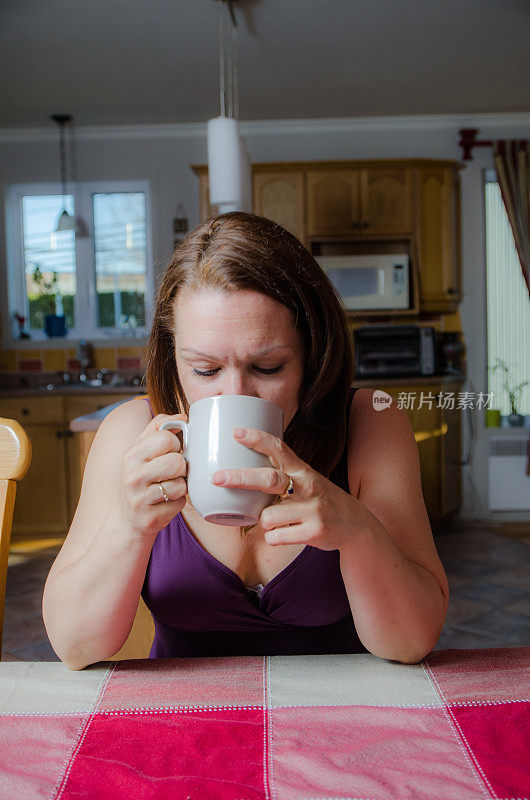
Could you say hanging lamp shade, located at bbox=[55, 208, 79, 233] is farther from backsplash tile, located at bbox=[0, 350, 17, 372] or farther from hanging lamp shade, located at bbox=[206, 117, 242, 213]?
hanging lamp shade, located at bbox=[206, 117, 242, 213]

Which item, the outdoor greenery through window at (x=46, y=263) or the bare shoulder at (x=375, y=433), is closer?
the bare shoulder at (x=375, y=433)

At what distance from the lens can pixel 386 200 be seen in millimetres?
4680

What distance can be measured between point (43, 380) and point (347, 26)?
10.2 ft

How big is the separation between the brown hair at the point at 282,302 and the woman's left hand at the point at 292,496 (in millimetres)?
289

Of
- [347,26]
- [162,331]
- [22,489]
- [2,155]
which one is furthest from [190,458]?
[2,155]

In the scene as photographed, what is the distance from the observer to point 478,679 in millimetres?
736

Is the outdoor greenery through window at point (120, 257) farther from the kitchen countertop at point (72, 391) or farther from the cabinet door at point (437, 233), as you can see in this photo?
the cabinet door at point (437, 233)

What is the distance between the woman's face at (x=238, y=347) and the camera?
2.71 ft

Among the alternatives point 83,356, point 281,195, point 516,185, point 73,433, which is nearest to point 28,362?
point 83,356

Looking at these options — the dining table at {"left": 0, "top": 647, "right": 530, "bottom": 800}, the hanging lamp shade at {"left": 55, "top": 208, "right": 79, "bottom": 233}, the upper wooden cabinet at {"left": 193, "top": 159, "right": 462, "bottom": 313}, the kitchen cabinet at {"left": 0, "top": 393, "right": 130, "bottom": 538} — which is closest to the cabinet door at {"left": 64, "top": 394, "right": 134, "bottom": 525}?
the kitchen cabinet at {"left": 0, "top": 393, "right": 130, "bottom": 538}

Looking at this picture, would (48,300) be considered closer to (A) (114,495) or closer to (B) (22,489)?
(B) (22,489)

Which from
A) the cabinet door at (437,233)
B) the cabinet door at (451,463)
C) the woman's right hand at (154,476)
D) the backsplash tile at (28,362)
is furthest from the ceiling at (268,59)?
the woman's right hand at (154,476)

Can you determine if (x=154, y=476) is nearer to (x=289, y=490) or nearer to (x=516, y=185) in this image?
(x=289, y=490)

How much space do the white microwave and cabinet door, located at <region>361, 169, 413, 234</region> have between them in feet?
0.70
